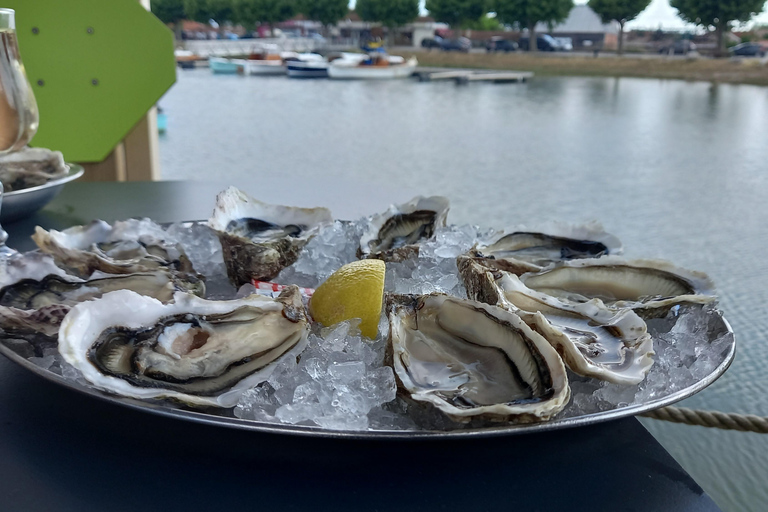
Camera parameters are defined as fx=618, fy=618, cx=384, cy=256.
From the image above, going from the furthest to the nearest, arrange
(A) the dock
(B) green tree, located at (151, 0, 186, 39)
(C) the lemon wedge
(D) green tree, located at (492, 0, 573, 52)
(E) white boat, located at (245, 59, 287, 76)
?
(D) green tree, located at (492, 0, 573, 52)
(E) white boat, located at (245, 59, 287, 76)
(A) the dock
(B) green tree, located at (151, 0, 186, 39)
(C) the lemon wedge

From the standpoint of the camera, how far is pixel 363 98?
29.3 ft

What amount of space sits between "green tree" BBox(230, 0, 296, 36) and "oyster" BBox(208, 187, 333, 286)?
1475cm

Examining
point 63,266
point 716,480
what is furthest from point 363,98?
point 63,266

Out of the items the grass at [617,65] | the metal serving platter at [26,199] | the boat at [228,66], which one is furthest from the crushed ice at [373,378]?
the boat at [228,66]

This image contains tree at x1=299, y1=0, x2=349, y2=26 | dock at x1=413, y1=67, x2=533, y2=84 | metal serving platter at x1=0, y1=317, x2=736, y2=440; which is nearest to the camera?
metal serving platter at x1=0, y1=317, x2=736, y2=440

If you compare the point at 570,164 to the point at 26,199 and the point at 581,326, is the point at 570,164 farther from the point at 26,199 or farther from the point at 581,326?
the point at 581,326

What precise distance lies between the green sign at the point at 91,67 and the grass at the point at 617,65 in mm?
5904

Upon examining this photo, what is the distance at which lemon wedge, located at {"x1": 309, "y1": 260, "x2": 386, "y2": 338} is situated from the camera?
52 cm

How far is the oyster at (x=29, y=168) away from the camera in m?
0.98

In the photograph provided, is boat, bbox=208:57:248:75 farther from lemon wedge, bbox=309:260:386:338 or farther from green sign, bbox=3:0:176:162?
lemon wedge, bbox=309:260:386:338

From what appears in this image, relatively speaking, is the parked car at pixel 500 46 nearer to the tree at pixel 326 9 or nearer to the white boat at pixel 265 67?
the tree at pixel 326 9

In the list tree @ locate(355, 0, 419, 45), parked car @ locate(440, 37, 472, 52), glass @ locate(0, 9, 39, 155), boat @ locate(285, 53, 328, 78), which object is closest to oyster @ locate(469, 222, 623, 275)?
glass @ locate(0, 9, 39, 155)

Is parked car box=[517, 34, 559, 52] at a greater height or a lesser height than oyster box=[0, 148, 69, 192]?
greater

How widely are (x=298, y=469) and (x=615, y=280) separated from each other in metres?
0.37
